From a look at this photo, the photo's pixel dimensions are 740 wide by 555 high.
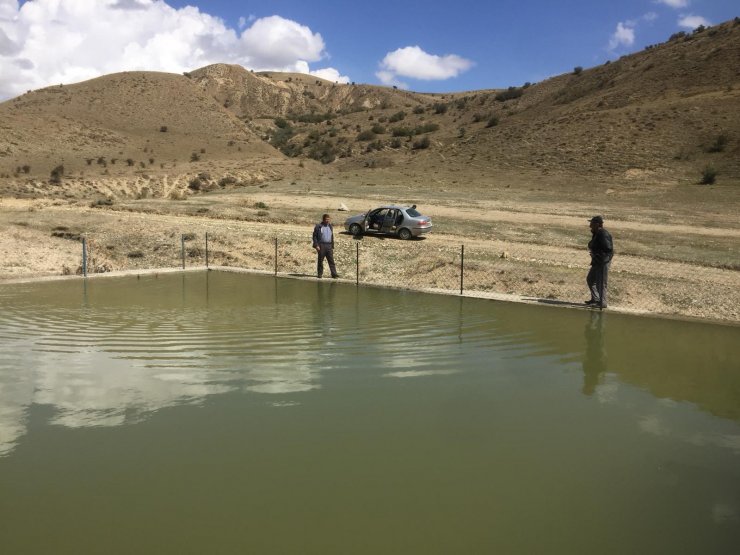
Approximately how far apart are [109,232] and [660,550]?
22.5m

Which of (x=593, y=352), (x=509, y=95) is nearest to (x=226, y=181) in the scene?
(x=593, y=352)

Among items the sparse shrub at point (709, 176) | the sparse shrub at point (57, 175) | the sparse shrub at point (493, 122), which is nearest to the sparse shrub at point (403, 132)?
the sparse shrub at point (493, 122)

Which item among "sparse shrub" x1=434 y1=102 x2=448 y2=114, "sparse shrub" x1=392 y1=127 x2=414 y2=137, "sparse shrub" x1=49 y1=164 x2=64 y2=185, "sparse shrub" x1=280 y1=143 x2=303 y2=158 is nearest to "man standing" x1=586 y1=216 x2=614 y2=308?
"sparse shrub" x1=49 y1=164 x2=64 y2=185

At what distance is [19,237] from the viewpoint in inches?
846

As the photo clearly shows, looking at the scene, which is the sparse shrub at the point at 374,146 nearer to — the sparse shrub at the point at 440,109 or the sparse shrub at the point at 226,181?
the sparse shrub at the point at 440,109

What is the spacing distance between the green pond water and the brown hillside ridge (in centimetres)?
536

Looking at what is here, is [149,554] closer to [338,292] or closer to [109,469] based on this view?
[109,469]

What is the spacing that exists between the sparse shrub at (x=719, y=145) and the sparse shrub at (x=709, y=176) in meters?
4.63

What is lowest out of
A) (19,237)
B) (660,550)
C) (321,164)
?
(660,550)

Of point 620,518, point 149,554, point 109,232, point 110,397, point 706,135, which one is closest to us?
point 149,554

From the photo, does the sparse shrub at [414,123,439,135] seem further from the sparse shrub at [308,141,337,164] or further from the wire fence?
the wire fence

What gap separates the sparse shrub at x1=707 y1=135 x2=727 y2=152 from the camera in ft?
146

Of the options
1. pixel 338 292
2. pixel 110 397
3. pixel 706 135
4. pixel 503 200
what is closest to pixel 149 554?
pixel 110 397

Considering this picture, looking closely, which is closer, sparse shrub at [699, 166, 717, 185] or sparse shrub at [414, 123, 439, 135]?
sparse shrub at [699, 166, 717, 185]
